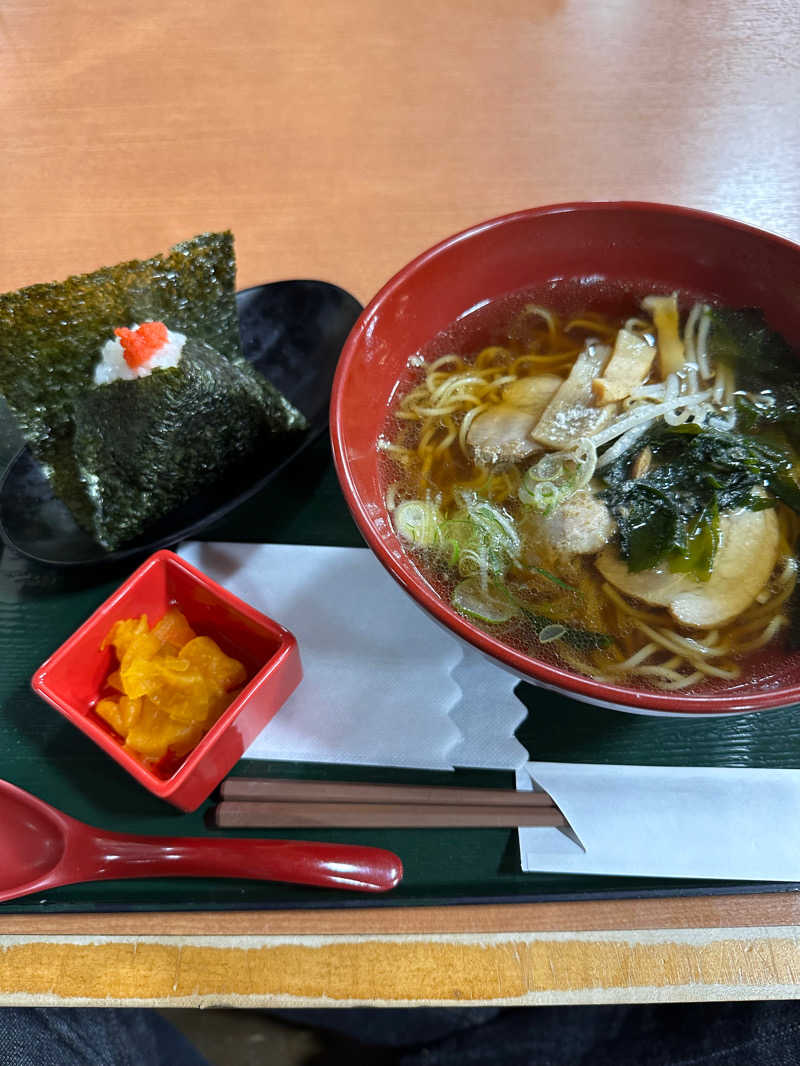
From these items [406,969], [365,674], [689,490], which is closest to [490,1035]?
[406,969]

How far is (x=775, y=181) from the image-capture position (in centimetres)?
148

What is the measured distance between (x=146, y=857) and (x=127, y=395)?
655 mm

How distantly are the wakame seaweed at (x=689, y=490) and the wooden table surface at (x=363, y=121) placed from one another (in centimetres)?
65

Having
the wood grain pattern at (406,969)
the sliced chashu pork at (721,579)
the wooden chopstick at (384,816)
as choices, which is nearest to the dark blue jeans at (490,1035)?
the wood grain pattern at (406,969)

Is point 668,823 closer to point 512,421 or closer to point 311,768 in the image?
point 311,768

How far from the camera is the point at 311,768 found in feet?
3.25

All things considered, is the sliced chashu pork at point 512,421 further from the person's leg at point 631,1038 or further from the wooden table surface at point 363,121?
the person's leg at point 631,1038

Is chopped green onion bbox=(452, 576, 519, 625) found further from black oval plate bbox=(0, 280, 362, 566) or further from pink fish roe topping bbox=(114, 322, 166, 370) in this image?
pink fish roe topping bbox=(114, 322, 166, 370)

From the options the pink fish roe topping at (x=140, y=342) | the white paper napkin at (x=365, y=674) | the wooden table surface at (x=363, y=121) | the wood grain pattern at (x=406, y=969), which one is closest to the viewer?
the wood grain pattern at (x=406, y=969)

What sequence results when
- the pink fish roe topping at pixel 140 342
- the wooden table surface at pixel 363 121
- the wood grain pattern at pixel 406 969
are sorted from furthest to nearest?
the wooden table surface at pixel 363 121, the pink fish roe topping at pixel 140 342, the wood grain pattern at pixel 406 969

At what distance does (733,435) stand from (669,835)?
0.56 m

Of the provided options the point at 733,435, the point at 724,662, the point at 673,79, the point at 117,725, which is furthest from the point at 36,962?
the point at 673,79

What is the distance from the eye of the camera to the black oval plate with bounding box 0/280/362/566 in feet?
3.69

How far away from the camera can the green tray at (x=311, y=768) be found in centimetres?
91
